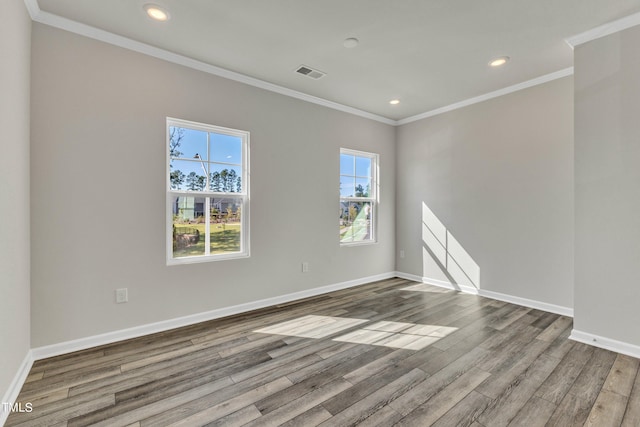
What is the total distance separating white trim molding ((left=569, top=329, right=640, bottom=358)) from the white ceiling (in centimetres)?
282

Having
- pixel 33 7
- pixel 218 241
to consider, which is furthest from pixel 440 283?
pixel 33 7

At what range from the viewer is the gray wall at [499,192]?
3457 mm

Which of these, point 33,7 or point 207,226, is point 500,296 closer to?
point 207,226

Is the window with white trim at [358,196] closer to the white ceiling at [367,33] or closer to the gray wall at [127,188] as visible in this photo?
the gray wall at [127,188]

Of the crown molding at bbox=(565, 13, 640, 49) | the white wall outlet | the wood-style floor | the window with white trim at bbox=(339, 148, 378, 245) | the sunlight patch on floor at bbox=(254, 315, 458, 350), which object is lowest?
the wood-style floor

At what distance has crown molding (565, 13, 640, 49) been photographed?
8.10 feet

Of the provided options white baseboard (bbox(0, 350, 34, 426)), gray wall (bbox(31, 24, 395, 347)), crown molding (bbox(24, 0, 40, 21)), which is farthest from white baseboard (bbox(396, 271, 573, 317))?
crown molding (bbox(24, 0, 40, 21))

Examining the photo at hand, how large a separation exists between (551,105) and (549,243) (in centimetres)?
168

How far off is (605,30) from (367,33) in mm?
2148

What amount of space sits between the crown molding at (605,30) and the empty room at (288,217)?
2cm

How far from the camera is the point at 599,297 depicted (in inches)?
105

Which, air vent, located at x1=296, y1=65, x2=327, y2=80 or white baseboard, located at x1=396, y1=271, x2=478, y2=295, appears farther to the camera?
white baseboard, located at x1=396, y1=271, x2=478, y2=295

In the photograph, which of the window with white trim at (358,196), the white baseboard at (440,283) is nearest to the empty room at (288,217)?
the white baseboard at (440,283)

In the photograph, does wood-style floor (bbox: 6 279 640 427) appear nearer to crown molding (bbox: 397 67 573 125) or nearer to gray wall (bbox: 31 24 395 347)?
gray wall (bbox: 31 24 395 347)
